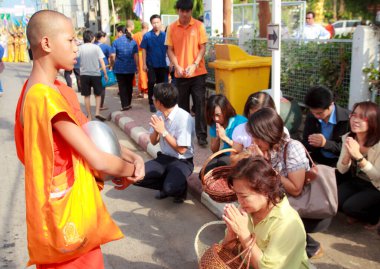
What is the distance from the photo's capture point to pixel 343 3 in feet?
14.9

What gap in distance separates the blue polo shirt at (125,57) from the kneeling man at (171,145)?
4753 mm

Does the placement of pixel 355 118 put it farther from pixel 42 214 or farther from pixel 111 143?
pixel 42 214

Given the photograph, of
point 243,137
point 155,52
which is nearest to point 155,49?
point 155,52

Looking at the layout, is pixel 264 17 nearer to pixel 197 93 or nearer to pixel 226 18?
pixel 226 18

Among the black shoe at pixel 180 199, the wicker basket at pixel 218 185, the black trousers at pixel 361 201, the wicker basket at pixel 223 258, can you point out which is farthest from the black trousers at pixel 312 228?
the black shoe at pixel 180 199

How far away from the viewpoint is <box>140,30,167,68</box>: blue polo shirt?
8500 mm

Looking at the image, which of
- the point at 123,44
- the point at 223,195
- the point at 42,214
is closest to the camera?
the point at 42,214

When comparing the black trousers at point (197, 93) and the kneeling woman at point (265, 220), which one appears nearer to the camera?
the kneeling woman at point (265, 220)

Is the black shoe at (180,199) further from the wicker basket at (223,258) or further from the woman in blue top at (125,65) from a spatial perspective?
the woman in blue top at (125,65)

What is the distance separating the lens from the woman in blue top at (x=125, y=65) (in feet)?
30.1

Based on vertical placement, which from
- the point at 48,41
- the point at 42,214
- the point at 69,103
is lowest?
the point at 42,214

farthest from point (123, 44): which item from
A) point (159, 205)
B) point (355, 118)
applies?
point (355, 118)

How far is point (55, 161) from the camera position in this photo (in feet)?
6.35

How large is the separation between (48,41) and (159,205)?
3.03 meters
